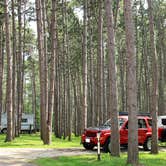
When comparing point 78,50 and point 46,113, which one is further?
point 78,50

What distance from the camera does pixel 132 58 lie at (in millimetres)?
14719

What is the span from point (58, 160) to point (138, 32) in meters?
35.3

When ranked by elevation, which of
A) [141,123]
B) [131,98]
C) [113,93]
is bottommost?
[141,123]

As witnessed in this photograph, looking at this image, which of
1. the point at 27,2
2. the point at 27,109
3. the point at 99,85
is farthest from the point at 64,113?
the point at 27,109

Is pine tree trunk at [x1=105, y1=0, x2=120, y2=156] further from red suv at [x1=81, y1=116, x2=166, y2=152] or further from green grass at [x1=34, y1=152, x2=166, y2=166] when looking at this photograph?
red suv at [x1=81, y1=116, x2=166, y2=152]

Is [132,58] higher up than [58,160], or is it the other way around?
[132,58]

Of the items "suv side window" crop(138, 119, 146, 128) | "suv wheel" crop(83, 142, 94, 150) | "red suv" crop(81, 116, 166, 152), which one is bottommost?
"suv wheel" crop(83, 142, 94, 150)

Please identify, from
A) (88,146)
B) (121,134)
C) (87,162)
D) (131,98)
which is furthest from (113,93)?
(88,146)

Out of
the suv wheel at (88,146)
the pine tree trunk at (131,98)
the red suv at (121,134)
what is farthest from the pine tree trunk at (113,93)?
the suv wheel at (88,146)

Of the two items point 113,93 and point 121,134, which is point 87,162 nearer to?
point 113,93

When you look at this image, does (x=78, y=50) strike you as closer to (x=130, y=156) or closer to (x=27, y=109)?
(x=130, y=156)

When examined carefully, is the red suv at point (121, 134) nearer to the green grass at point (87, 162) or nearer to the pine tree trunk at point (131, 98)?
the green grass at point (87, 162)

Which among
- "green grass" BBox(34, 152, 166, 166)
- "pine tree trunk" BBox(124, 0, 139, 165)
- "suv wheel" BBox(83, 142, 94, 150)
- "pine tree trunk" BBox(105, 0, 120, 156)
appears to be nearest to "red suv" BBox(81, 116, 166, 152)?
"suv wheel" BBox(83, 142, 94, 150)

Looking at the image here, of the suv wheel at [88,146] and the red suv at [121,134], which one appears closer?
the red suv at [121,134]
